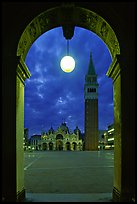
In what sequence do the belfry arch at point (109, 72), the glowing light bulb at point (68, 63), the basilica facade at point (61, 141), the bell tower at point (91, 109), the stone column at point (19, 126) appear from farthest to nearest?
the basilica facade at point (61, 141), the bell tower at point (91, 109), the glowing light bulb at point (68, 63), the stone column at point (19, 126), the belfry arch at point (109, 72)

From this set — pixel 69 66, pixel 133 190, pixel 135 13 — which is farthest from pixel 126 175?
pixel 135 13

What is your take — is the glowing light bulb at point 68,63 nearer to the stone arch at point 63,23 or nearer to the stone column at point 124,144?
the stone arch at point 63,23

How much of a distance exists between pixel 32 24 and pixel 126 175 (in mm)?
4626

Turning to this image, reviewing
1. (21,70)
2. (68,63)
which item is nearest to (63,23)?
(68,63)

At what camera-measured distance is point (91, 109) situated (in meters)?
112

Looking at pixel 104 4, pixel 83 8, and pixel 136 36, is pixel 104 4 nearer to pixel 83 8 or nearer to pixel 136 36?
pixel 83 8

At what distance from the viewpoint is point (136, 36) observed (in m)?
7.76

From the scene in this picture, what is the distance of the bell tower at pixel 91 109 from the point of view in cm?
10825

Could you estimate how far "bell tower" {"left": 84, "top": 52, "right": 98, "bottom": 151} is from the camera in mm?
108250

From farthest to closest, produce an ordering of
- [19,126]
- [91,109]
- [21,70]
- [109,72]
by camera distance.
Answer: [91,109] < [109,72] < [21,70] < [19,126]

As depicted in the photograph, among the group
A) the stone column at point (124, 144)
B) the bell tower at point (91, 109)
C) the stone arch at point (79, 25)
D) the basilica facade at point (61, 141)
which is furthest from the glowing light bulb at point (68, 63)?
the basilica facade at point (61, 141)

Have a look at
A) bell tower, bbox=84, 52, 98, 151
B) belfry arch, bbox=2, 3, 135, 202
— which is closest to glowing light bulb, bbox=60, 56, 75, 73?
belfry arch, bbox=2, 3, 135, 202

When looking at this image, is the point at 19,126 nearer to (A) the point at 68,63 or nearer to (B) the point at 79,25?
(A) the point at 68,63

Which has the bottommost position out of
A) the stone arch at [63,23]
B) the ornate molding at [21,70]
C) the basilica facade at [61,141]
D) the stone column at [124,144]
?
the basilica facade at [61,141]
